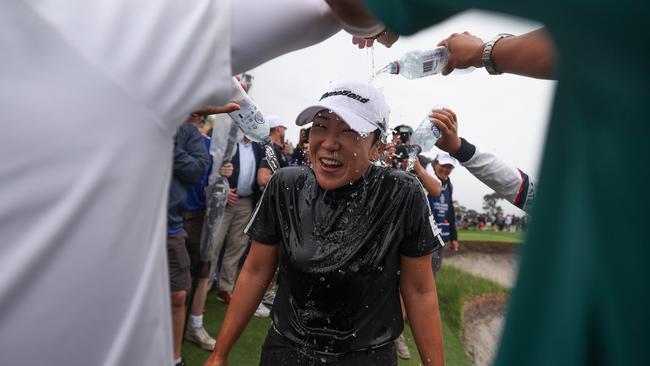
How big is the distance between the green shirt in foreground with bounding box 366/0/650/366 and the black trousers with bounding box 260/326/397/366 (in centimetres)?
159

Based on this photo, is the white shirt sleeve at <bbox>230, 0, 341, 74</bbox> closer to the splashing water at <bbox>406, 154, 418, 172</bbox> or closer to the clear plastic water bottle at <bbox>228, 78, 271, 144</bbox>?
the clear plastic water bottle at <bbox>228, 78, 271, 144</bbox>

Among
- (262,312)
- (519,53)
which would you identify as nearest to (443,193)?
(262,312)

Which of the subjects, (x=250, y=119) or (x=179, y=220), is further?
(x=179, y=220)

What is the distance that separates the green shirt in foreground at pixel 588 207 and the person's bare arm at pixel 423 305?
167 centimetres

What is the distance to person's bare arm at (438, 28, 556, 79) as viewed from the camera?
94 cm

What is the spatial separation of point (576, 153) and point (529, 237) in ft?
0.44

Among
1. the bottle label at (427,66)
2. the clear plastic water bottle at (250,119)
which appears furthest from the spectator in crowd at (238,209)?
the bottle label at (427,66)

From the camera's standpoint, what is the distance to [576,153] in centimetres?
64

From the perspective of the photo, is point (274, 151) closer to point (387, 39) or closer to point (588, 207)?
point (387, 39)

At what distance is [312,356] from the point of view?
2191mm

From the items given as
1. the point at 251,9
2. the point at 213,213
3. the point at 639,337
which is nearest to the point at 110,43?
the point at 251,9

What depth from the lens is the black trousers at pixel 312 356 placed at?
7.08 feet

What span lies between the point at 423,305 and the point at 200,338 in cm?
331

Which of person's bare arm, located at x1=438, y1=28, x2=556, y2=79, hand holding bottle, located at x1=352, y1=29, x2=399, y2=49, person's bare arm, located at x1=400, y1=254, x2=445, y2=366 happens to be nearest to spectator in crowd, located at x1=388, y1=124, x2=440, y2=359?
person's bare arm, located at x1=400, y1=254, x2=445, y2=366
